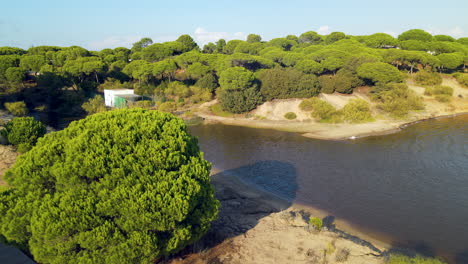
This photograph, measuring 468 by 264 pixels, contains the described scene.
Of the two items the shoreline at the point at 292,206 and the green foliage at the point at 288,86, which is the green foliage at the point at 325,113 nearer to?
the green foliage at the point at 288,86

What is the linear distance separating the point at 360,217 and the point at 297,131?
25060 millimetres

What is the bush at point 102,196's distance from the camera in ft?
41.1

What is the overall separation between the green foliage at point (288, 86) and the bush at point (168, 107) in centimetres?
1755

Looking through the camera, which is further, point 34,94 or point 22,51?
point 22,51

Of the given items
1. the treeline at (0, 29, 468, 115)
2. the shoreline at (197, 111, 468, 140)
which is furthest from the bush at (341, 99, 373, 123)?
the treeline at (0, 29, 468, 115)

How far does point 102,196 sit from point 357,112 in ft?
146

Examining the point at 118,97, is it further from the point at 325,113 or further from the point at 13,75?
the point at 325,113

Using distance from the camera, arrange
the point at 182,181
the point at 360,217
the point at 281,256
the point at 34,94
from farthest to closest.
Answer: the point at 34,94 → the point at 360,217 → the point at 281,256 → the point at 182,181

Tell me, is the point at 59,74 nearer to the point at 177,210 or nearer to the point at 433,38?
the point at 177,210

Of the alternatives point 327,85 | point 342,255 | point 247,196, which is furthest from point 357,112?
point 342,255

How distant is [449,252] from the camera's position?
1795 cm

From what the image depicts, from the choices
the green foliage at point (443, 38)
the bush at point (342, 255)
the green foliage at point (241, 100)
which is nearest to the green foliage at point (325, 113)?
the green foliage at point (241, 100)

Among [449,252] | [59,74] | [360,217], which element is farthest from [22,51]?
[449,252]

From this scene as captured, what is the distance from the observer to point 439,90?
5597cm
